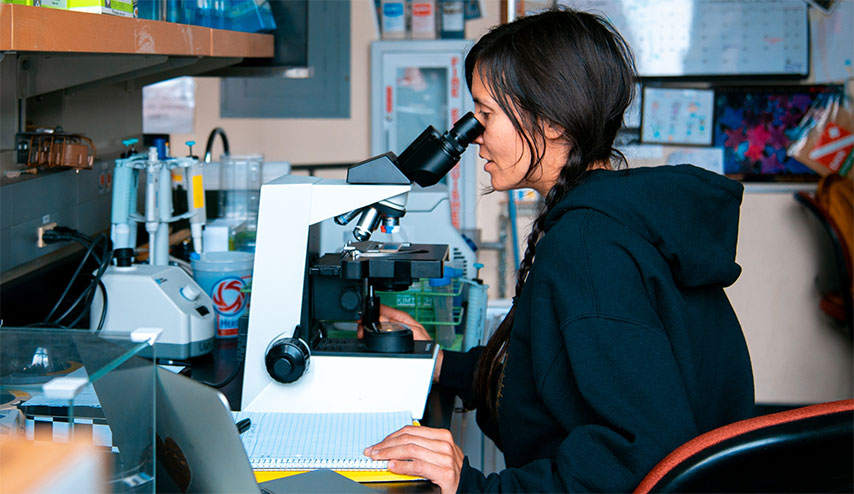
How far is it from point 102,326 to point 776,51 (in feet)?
10.8

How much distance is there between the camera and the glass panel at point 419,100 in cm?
400

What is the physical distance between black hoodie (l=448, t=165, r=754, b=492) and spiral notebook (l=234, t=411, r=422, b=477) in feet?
0.56

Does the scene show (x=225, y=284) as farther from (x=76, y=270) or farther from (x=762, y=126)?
(x=762, y=126)

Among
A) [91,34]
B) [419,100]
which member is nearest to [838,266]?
[419,100]

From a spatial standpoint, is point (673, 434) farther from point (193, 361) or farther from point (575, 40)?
point (193, 361)

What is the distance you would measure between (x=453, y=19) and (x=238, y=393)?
2.90m

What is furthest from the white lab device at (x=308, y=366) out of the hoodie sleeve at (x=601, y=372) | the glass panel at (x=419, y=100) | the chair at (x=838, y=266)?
the glass panel at (x=419, y=100)

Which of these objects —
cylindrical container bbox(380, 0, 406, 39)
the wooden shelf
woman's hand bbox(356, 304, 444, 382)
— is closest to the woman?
woman's hand bbox(356, 304, 444, 382)

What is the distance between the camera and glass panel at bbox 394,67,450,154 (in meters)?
4.00

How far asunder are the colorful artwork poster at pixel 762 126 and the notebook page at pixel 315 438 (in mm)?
2996

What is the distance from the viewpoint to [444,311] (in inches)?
68.7

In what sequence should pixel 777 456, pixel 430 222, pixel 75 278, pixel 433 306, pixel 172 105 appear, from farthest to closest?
pixel 172 105 → pixel 430 222 → pixel 433 306 → pixel 75 278 → pixel 777 456

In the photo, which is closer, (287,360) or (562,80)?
(562,80)

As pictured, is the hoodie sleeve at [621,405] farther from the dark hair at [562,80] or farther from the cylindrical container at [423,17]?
the cylindrical container at [423,17]
